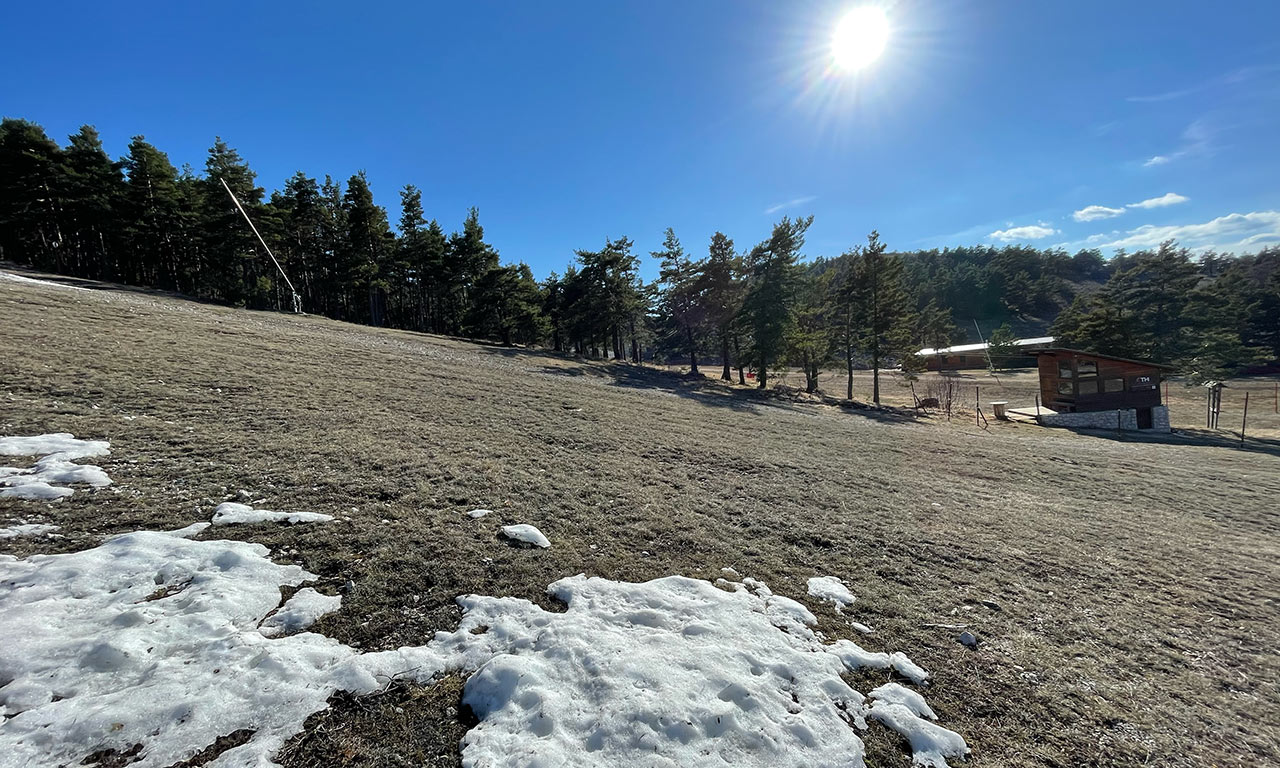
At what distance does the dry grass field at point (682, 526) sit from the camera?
317cm

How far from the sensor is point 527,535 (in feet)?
15.7

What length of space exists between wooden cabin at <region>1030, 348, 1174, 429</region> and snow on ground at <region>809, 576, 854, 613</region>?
3126cm

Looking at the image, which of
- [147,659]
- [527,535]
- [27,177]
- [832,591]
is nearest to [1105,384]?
[832,591]

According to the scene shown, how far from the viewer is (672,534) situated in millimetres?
5512

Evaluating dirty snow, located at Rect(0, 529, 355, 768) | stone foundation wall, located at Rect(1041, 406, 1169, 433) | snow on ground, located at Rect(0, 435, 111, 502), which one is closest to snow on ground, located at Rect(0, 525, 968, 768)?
dirty snow, located at Rect(0, 529, 355, 768)

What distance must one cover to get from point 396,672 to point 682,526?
376 cm

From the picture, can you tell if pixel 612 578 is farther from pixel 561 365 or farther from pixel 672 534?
pixel 561 365

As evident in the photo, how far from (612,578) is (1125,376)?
3499 centimetres

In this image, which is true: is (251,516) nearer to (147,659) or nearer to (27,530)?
(27,530)

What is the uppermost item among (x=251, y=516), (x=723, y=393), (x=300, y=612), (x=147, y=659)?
(x=251, y=516)

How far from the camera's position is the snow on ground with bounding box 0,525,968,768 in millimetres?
2199

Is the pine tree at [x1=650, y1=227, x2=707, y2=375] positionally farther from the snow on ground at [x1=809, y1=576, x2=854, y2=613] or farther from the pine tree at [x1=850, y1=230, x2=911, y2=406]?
the snow on ground at [x1=809, y1=576, x2=854, y2=613]

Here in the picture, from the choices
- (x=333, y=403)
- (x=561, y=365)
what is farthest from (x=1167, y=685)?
(x=561, y=365)

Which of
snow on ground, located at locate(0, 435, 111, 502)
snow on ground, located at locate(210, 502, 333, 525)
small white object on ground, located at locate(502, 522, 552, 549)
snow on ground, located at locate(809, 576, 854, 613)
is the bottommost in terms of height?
snow on ground, located at locate(809, 576, 854, 613)
